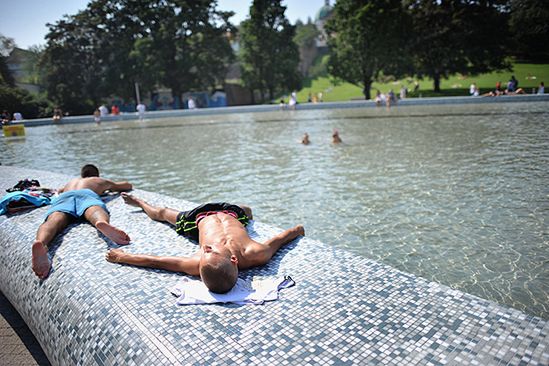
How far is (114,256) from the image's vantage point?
3.79 metres

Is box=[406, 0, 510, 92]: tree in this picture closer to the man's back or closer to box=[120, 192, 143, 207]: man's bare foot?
the man's back

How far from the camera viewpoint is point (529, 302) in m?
3.88

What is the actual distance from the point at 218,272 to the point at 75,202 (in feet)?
9.68

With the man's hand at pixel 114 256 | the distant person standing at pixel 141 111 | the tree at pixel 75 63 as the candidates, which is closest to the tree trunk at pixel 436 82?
the distant person standing at pixel 141 111


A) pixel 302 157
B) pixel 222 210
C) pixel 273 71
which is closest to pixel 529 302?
pixel 222 210

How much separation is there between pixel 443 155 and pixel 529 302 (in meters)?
7.43

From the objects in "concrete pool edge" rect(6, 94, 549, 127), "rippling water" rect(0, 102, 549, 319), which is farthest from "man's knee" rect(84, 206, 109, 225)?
"concrete pool edge" rect(6, 94, 549, 127)

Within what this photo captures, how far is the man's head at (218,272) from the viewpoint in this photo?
10.3 feet

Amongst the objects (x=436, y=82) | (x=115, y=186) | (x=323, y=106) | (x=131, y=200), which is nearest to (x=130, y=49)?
(x=323, y=106)

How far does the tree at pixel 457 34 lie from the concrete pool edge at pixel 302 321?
3761cm

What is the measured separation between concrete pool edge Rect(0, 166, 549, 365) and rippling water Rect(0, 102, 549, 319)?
4.43 ft

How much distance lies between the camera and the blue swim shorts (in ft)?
16.3

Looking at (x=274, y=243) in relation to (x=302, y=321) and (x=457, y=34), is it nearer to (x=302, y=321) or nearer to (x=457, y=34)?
(x=302, y=321)

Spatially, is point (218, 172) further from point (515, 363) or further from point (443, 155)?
point (515, 363)
